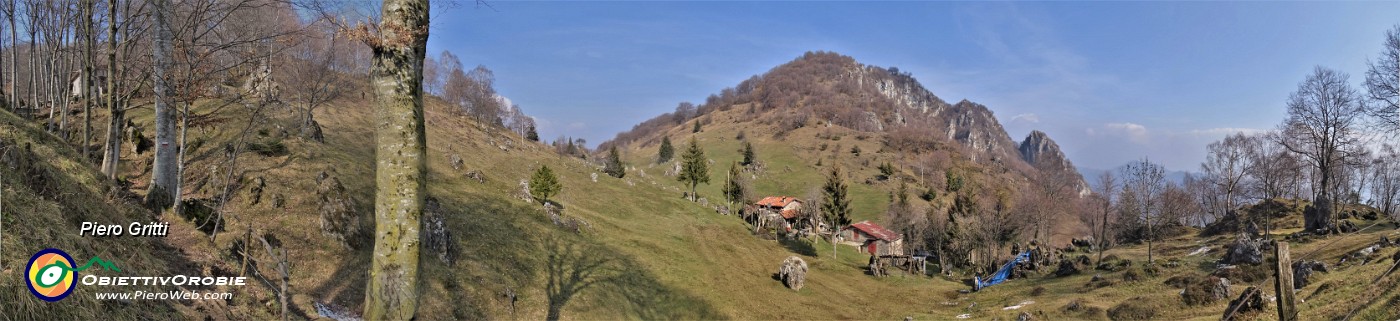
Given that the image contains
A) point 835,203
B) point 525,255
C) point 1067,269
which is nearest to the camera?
point 525,255

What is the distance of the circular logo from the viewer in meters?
5.84

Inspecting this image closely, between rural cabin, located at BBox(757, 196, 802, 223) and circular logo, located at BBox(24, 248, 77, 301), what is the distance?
2923 inches

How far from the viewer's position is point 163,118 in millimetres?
14469

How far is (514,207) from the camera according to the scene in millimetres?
35688

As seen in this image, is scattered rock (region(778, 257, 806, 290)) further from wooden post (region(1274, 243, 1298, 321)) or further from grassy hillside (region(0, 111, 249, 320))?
grassy hillside (region(0, 111, 249, 320))

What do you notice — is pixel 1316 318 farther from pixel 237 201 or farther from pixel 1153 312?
pixel 237 201

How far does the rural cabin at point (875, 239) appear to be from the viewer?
67562 mm

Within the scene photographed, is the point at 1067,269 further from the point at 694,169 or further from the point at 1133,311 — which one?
the point at 694,169

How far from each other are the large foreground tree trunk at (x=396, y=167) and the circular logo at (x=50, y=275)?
11.0 feet

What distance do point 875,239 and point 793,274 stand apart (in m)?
34.5

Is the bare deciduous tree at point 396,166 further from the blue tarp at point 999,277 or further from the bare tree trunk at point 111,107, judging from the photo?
the blue tarp at point 999,277

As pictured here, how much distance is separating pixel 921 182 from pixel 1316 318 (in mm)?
105390

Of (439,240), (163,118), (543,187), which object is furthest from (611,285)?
(543,187)

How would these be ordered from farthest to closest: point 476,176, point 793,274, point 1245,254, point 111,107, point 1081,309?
1. point 476,176
2. point 793,274
3. point 1245,254
4. point 1081,309
5. point 111,107
